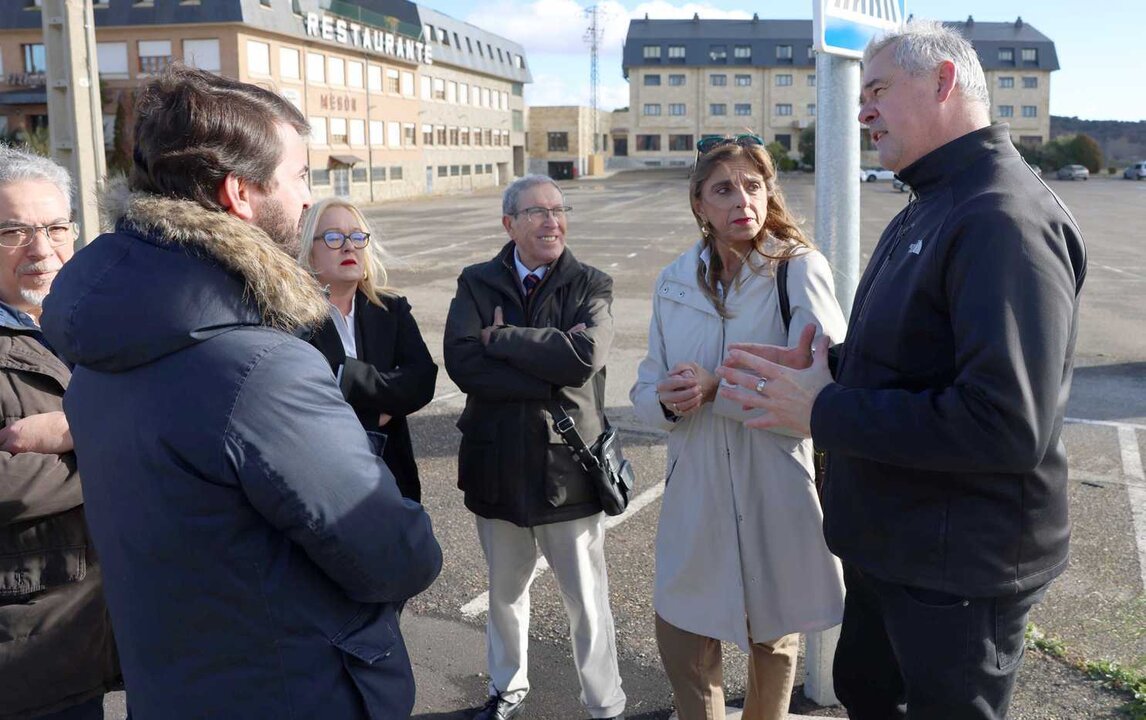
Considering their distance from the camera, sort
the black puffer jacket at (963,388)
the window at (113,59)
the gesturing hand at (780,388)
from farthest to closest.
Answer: the window at (113,59)
the gesturing hand at (780,388)
the black puffer jacket at (963,388)

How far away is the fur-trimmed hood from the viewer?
1.72 metres

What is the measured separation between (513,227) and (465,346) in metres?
0.52

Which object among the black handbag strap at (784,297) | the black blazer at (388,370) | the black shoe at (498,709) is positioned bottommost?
the black shoe at (498,709)

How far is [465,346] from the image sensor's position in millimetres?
3762

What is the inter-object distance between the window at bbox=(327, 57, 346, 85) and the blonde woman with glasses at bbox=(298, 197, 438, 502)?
177 ft

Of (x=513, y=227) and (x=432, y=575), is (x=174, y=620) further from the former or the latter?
(x=513, y=227)

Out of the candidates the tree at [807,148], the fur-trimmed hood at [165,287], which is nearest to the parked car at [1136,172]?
the tree at [807,148]

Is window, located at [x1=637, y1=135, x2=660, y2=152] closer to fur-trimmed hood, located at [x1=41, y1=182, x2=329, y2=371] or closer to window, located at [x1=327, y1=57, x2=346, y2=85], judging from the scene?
window, located at [x1=327, y1=57, x2=346, y2=85]

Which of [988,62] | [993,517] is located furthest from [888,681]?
[988,62]

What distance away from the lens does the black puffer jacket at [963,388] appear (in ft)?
6.69

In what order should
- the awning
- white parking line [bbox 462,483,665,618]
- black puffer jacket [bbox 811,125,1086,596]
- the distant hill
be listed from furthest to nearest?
the distant hill < the awning < white parking line [bbox 462,483,665,618] < black puffer jacket [bbox 811,125,1086,596]

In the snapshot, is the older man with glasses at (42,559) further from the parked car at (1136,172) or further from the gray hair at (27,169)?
the parked car at (1136,172)

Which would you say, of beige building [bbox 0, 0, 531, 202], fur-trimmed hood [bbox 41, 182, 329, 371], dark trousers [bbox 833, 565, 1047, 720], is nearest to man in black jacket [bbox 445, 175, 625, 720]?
dark trousers [bbox 833, 565, 1047, 720]

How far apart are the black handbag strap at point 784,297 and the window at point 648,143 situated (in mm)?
92043
